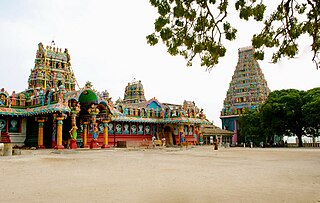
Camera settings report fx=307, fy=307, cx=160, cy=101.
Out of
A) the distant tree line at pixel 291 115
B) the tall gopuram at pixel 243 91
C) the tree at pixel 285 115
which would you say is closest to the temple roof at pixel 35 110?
the tree at pixel 285 115

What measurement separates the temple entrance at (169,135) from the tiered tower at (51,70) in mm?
13831

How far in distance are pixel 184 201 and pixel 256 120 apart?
41500 millimetres

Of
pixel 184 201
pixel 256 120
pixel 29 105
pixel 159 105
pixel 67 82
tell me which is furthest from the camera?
pixel 256 120

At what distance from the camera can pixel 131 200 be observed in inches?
244

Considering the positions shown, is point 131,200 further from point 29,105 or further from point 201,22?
point 29,105

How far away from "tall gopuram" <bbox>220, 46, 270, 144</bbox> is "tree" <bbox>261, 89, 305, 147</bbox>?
44.3 ft

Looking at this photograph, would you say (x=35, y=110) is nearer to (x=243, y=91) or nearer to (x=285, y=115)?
(x=285, y=115)

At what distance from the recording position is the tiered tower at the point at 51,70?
1270 inches

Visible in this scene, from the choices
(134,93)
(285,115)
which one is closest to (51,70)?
(134,93)

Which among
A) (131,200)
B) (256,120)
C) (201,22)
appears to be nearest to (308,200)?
(131,200)

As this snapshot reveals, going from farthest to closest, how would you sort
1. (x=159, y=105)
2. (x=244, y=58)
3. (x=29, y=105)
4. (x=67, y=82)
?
(x=244, y=58)
(x=159, y=105)
(x=67, y=82)
(x=29, y=105)

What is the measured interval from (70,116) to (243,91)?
36.3m

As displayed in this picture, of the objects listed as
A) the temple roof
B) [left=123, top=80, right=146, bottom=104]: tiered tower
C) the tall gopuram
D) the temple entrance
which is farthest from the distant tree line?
the temple roof

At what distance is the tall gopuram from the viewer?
2138 inches
